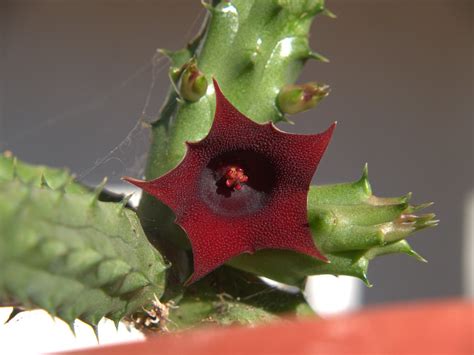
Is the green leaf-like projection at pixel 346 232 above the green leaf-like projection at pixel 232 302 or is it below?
above

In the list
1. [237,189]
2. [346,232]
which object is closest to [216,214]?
[237,189]

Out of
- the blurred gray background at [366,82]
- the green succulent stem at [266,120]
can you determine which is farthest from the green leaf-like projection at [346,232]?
the blurred gray background at [366,82]

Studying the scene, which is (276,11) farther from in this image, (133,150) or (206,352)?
(206,352)

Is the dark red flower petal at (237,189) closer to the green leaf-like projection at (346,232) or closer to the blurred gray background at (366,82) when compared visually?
the green leaf-like projection at (346,232)

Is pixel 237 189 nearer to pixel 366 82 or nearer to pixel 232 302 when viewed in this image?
pixel 232 302

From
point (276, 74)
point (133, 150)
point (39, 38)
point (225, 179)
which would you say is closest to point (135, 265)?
point (225, 179)

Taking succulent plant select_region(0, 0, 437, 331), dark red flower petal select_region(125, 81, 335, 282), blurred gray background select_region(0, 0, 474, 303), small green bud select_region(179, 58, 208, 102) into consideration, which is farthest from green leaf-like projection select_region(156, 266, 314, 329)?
blurred gray background select_region(0, 0, 474, 303)
